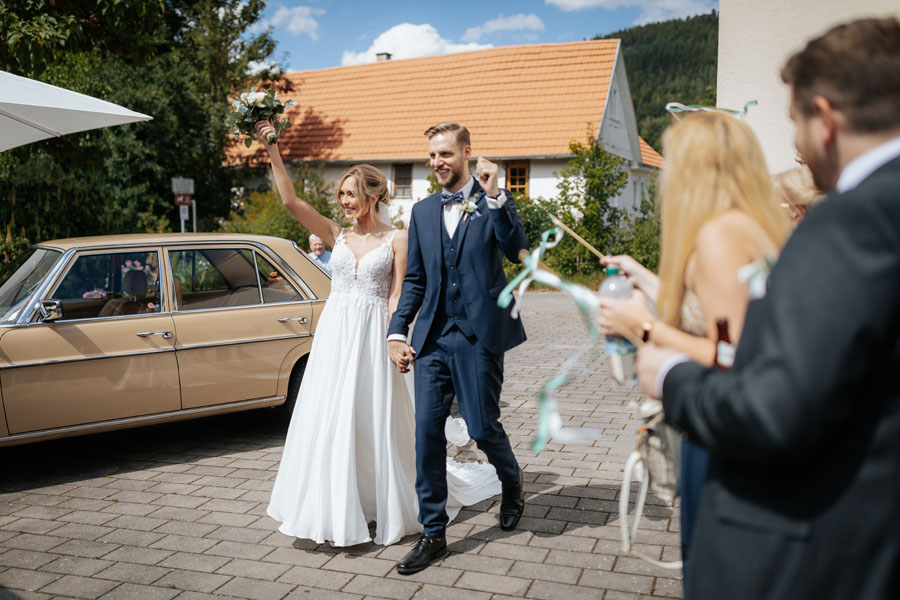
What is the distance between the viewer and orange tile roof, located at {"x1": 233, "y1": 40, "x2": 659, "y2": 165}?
31609 mm

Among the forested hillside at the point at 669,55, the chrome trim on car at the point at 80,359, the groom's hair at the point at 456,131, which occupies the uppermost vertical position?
the forested hillside at the point at 669,55

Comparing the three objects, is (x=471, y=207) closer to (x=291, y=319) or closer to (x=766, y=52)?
(x=291, y=319)

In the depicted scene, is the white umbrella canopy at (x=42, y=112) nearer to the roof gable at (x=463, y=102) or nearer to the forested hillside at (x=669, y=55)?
the roof gable at (x=463, y=102)

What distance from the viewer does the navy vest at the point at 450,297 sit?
4426 mm

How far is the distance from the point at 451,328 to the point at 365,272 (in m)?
0.83

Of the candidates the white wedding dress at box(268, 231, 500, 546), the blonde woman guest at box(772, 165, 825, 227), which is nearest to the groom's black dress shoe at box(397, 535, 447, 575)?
the white wedding dress at box(268, 231, 500, 546)

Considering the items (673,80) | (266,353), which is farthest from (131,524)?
(673,80)

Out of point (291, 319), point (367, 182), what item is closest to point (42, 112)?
point (291, 319)

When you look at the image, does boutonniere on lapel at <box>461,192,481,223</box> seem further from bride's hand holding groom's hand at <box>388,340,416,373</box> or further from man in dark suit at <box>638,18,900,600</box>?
man in dark suit at <box>638,18,900,600</box>

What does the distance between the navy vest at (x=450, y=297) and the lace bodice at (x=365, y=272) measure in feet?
2.17

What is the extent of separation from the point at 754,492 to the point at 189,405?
5469mm

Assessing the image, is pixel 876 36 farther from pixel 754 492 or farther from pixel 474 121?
pixel 474 121

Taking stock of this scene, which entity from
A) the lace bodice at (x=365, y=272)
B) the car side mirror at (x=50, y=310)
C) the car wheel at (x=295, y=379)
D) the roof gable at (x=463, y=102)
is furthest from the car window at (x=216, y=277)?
the roof gable at (x=463, y=102)

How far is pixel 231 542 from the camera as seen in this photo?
464cm
